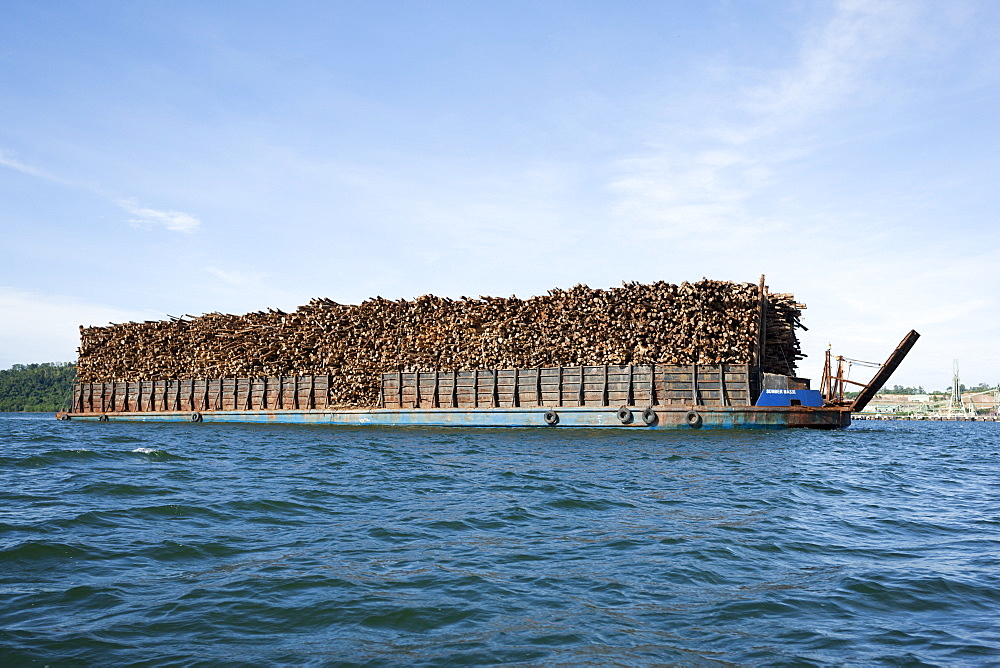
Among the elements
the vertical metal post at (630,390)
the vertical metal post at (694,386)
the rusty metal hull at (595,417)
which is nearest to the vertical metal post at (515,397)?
the rusty metal hull at (595,417)

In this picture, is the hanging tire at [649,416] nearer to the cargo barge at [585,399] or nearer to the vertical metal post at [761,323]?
the cargo barge at [585,399]

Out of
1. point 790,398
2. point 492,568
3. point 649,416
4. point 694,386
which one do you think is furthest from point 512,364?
point 492,568

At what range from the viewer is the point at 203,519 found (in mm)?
7102

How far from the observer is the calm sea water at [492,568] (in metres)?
3.91

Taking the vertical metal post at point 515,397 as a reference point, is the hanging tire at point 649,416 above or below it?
below

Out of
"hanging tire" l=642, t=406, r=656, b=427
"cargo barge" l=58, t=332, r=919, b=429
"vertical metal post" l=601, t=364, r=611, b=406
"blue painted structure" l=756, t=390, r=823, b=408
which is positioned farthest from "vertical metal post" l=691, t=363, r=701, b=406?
"vertical metal post" l=601, t=364, r=611, b=406

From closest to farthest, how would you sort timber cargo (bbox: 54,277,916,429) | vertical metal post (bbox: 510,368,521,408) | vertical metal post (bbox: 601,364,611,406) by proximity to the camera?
1. timber cargo (bbox: 54,277,916,429)
2. vertical metal post (bbox: 601,364,611,406)
3. vertical metal post (bbox: 510,368,521,408)

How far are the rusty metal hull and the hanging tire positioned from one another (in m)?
0.02

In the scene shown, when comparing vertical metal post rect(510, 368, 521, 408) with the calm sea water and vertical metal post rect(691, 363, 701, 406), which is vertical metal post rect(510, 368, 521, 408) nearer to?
vertical metal post rect(691, 363, 701, 406)

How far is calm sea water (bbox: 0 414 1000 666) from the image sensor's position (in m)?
3.91

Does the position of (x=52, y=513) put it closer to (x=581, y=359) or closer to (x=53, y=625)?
(x=53, y=625)

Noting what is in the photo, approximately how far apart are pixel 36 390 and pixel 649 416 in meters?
136

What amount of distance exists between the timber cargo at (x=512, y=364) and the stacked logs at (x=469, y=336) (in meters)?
0.05

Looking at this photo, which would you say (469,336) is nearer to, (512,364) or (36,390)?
(512,364)
